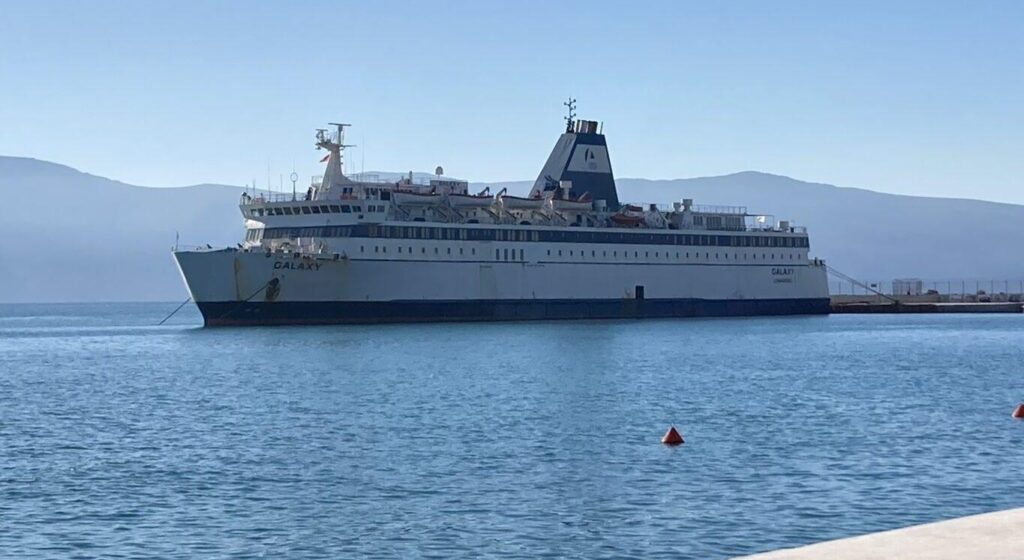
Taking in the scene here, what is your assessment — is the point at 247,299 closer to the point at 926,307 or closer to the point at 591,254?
the point at 591,254

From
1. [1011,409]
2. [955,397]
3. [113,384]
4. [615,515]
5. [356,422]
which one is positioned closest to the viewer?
[615,515]

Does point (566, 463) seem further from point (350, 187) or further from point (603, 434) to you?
point (350, 187)

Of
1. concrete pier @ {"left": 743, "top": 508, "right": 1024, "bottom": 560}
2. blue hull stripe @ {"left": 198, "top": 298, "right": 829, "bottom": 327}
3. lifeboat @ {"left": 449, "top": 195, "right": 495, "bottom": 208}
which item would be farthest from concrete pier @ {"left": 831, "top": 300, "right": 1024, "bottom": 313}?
concrete pier @ {"left": 743, "top": 508, "right": 1024, "bottom": 560}

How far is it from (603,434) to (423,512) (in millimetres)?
9888

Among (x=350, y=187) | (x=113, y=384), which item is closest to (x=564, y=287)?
(x=350, y=187)

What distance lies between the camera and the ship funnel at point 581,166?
97312mm

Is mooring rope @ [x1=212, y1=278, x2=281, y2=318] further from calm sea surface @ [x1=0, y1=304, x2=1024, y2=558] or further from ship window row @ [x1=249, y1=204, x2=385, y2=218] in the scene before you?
calm sea surface @ [x1=0, y1=304, x2=1024, y2=558]

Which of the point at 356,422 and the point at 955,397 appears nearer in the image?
the point at 356,422

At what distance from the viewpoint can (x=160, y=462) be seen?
87.1 ft

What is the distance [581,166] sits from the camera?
98188 millimetres

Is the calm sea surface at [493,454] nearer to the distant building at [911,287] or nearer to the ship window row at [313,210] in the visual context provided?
the ship window row at [313,210]

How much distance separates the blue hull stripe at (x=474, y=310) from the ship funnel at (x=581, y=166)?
805cm

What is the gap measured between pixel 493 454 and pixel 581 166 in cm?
7215

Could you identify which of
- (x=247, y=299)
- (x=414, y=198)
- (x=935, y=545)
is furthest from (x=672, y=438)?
(x=414, y=198)
